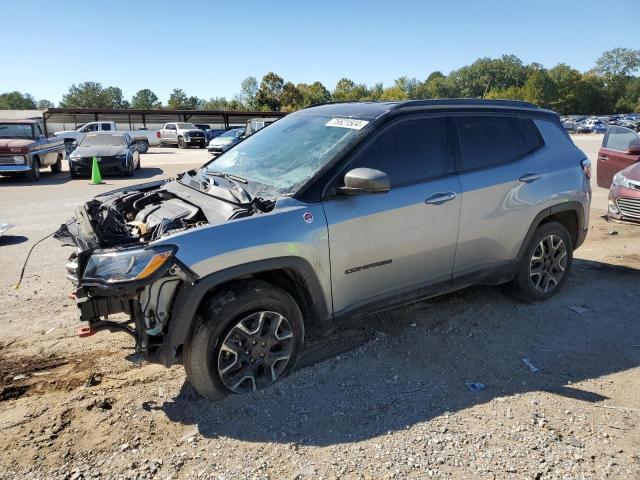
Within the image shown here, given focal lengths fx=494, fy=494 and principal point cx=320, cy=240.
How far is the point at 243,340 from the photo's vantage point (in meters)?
3.20

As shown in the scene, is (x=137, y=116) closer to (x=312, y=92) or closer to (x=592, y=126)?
(x=312, y=92)

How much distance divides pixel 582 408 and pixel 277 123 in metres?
3.34

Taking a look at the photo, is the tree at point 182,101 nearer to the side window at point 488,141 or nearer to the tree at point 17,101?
the tree at point 17,101

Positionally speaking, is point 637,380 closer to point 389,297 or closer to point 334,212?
point 389,297

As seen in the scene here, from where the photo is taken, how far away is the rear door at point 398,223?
11.3 feet

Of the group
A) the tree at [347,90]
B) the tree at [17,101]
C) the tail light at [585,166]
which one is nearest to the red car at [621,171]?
the tail light at [585,166]

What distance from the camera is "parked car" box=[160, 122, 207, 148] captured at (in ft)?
114

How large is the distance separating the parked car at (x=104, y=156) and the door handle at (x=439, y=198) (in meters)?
14.3

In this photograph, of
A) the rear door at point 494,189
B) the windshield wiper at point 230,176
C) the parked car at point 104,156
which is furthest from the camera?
the parked car at point 104,156

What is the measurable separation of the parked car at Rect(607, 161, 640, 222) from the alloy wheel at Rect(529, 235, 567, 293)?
3563 mm

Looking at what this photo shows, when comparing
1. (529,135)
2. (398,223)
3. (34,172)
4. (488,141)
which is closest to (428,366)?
(398,223)

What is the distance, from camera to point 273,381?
11.1ft

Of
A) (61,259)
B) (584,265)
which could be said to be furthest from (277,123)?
(584,265)

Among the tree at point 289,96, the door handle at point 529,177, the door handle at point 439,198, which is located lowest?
the door handle at point 439,198
